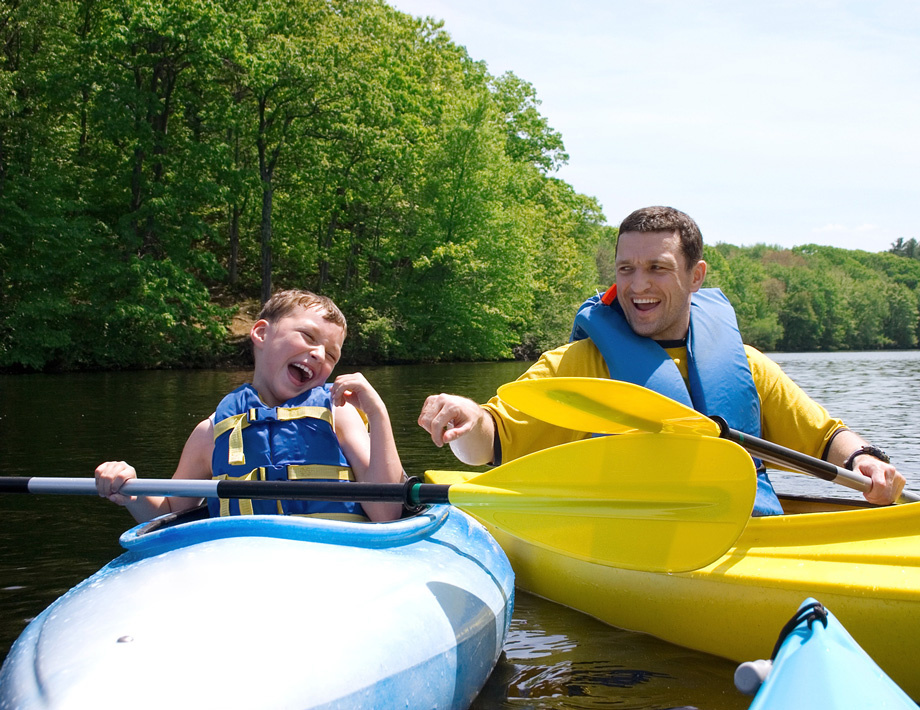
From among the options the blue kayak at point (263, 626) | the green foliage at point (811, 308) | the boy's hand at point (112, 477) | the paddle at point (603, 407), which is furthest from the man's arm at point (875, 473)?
the green foliage at point (811, 308)

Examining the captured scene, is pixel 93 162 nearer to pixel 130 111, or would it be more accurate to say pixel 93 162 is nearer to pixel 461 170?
pixel 130 111

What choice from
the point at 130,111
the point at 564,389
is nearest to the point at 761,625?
the point at 564,389

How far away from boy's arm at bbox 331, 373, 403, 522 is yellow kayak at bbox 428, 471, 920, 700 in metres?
0.88

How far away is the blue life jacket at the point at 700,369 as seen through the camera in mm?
2939

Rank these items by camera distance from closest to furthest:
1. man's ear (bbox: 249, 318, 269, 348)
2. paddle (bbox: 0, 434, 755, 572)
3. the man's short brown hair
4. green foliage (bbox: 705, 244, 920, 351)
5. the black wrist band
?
1. paddle (bbox: 0, 434, 755, 572)
2. man's ear (bbox: 249, 318, 269, 348)
3. the black wrist band
4. the man's short brown hair
5. green foliage (bbox: 705, 244, 920, 351)

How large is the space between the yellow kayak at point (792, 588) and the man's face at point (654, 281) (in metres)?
0.79

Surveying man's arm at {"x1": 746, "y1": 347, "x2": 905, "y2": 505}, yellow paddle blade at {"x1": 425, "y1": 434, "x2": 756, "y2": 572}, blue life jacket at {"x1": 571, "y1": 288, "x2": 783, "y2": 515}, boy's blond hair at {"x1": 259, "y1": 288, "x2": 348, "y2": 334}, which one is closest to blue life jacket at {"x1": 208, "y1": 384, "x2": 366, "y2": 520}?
boy's blond hair at {"x1": 259, "y1": 288, "x2": 348, "y2": 334}

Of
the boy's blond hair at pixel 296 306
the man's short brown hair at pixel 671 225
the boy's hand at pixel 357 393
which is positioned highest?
the man's short brown hair at pixel 671 225

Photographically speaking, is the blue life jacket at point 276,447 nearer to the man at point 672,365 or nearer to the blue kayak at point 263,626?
the blue kayak at point 263,626

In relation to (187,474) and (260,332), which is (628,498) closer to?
(260,332)

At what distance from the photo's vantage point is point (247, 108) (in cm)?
1902

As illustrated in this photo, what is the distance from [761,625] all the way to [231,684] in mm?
1630

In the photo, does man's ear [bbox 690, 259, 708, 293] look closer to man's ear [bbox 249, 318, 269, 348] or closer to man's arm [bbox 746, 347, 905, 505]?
man's arm [bbox 746, 347, 905, 505]

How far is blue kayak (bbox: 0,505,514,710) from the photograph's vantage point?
154 centimetres
